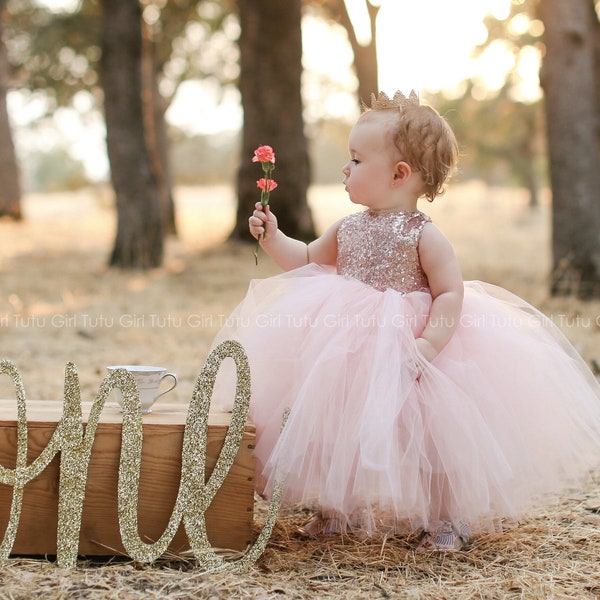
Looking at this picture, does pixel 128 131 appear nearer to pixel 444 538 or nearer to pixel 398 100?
pixel 398 100

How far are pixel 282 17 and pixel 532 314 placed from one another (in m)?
7.00

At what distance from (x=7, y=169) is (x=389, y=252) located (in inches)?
522

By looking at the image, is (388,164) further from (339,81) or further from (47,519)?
(339,81)

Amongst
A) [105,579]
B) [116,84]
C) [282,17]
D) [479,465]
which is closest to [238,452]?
[105,579]

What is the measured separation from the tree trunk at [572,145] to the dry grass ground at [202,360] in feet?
1.00

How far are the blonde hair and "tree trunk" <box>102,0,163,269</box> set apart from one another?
563cm

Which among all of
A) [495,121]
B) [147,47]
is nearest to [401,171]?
[147,47]

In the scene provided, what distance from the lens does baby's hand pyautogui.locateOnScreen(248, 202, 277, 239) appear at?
230 centimetres

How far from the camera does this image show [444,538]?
217 cm

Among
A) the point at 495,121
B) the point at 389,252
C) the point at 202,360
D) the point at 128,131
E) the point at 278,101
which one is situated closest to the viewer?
the point at 389,252

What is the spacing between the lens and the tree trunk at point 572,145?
5852mm

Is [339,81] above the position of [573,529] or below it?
above

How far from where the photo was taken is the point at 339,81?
17.1m

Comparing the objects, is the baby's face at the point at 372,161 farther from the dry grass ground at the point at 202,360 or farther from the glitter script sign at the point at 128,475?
the dry grass ground at the point at 202,360
